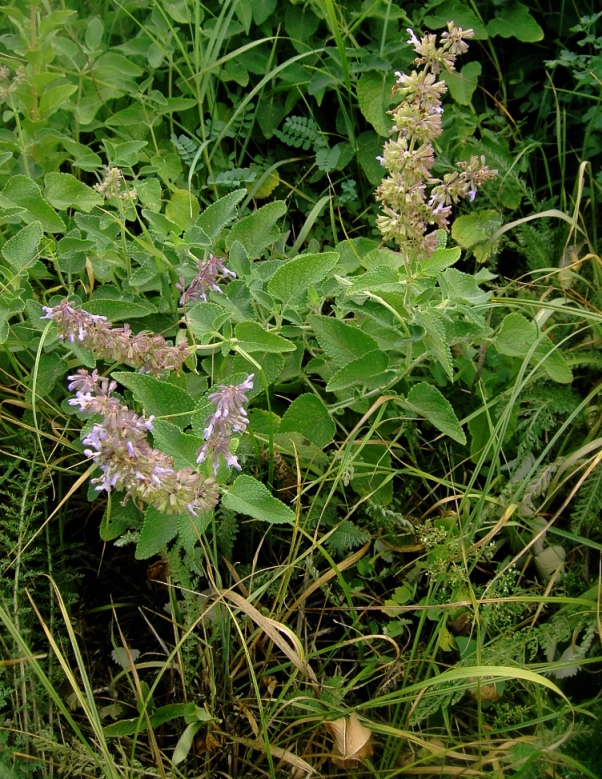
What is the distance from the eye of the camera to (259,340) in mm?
1540

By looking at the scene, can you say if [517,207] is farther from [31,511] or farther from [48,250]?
[31,511]

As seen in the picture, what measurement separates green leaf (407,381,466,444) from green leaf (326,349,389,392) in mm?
74

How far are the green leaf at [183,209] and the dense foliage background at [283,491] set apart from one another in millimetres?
13

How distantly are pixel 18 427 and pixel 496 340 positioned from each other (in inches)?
44.5

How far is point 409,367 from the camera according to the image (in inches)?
64.2

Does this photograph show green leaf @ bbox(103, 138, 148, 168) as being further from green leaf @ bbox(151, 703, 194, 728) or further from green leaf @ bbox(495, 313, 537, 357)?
green leaf @ bbox(151, 703, 194, 728)

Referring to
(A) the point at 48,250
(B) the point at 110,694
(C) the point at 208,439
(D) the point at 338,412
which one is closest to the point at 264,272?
(D) the point at 338,412

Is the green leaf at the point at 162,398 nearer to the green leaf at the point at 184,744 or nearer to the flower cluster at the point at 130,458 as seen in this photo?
the flower cluster at the point at 130,458

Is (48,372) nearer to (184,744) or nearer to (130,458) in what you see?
(130,458)

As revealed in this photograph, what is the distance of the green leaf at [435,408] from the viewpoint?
5.23 feet

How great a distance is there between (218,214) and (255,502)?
2.37ft

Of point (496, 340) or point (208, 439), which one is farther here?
point (496, 340)

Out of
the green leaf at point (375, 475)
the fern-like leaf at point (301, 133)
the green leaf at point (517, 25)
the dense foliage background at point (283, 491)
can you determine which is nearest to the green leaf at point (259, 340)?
the dense foliage background at point (283, 491)

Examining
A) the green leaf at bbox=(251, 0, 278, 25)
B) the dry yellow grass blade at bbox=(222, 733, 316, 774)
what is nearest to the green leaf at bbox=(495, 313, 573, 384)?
the dry yellow grass blade at bbox=(222, 733, 316, 774)
